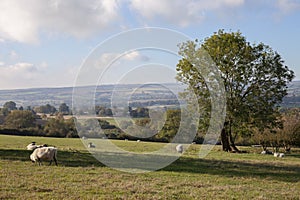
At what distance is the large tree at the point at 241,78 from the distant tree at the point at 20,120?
1581 inches

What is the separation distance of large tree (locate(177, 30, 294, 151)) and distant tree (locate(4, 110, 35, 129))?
1581 inches

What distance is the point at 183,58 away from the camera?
34.0 m

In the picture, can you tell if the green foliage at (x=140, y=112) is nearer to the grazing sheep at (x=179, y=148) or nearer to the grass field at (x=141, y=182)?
the grass field at (x=141, y=182)

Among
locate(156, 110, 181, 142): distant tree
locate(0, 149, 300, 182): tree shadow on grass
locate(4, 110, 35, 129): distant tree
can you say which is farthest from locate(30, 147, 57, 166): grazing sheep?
locate(4, 110, 35, 129): distant tree

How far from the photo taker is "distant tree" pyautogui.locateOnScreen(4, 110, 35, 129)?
6391 centimetres

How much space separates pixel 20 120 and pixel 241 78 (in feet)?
149

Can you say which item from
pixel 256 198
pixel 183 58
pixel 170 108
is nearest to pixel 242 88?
pixel 183 58

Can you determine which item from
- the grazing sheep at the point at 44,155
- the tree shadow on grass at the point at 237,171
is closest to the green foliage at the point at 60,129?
the grazing sheep at the point at 44,155

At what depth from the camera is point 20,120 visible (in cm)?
6469

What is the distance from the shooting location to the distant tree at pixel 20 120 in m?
63.9

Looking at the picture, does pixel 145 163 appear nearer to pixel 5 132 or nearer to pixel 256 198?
pixel 256 198

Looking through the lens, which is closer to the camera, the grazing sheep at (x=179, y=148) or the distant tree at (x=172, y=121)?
the distant tree at (x=172, y=121)

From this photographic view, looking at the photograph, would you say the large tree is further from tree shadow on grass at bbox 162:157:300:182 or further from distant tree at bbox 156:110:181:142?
tree shadow on grass at bbox 162:157:300:182

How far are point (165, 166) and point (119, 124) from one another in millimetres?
3821
